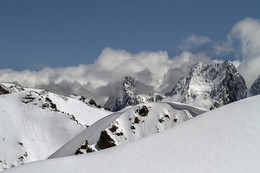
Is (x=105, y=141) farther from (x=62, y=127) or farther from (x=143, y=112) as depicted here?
(x=62, y=127)

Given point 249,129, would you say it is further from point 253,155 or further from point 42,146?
point 42,146

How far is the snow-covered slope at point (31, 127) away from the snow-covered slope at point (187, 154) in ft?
260

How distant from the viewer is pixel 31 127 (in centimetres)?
10844

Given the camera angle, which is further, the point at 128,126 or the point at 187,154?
the point at 128,126

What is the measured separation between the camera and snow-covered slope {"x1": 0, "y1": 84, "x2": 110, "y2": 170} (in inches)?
3661

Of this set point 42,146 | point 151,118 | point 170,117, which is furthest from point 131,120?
point 42,146

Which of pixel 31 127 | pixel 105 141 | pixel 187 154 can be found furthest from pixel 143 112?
pixel 187 154

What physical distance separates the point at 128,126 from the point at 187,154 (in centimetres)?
6927

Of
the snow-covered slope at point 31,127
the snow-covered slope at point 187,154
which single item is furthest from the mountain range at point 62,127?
the snow-covered slope at point 187,154

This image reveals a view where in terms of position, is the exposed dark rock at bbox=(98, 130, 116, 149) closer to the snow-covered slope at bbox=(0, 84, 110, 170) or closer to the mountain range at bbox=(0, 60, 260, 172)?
the mountain range at bbox=(0, 60, 260, 172)

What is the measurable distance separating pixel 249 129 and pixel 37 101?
4498 inches

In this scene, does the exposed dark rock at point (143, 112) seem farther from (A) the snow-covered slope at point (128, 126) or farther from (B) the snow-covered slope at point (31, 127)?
(B) the snow-covered slope at point (31, 127)

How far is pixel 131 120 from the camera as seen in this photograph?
88875mm

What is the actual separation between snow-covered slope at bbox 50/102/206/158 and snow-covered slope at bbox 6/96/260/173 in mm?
49461
